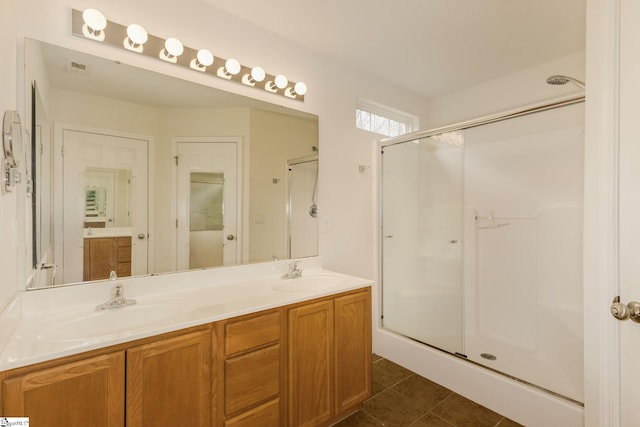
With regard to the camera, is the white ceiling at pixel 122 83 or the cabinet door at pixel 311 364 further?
the cabinet door at pixel 311 364

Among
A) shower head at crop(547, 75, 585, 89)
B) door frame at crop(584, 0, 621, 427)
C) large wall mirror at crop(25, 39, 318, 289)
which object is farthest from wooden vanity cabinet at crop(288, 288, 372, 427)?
shower head at crop(547, 75, 585, 89)

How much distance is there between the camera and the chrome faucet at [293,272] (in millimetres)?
2010

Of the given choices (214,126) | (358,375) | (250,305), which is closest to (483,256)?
(358,375)

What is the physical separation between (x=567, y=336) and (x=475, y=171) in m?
1.43

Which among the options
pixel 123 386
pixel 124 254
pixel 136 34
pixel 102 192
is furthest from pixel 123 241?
pixel 136 34

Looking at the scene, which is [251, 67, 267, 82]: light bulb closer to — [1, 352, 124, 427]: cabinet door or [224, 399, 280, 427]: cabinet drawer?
[1, 352, 124, 427]: cabinet door

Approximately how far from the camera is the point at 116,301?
4.47 ft

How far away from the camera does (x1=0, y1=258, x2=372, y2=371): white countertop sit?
97cm

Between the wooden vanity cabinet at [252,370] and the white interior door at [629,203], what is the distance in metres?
1.33

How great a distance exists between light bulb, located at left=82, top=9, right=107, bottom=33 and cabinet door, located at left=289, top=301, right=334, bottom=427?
1.68 m

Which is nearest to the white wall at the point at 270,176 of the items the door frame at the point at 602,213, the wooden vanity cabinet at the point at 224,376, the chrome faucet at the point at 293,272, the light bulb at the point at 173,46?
the chrome faucet at the point at 293,272

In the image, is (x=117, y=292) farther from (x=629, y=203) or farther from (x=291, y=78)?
(x=629, y=203)

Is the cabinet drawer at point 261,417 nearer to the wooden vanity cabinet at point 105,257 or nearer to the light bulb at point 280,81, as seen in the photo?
the wooden vanity cabinet at point 105,257

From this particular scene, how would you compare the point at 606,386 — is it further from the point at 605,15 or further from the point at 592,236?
the point at 605,15
